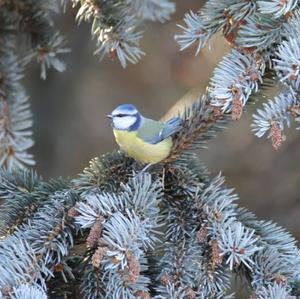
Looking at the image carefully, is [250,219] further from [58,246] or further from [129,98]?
[129,98]

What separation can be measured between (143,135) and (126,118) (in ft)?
0.26

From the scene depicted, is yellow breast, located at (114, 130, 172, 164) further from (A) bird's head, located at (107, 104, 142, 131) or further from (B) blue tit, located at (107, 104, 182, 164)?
(A) bird's head, located at (107, 104, 142, 131)

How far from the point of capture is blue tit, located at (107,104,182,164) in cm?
129

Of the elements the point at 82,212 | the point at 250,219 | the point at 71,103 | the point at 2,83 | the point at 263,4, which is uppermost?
the point at 71,103

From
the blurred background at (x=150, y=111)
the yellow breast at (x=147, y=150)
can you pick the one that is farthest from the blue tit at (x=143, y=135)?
the blurred background at (x=150, y=111)

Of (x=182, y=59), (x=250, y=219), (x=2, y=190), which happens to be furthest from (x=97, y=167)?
(x=182, y=59)

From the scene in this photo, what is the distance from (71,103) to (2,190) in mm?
2129

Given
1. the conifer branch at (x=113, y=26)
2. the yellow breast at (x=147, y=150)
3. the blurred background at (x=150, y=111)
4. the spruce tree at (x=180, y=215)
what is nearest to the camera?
the spruce tree at (x=180, y=215)

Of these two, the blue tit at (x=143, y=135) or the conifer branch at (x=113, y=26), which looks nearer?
the blue tit at (x=143, y=135)

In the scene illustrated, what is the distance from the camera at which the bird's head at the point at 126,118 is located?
58.2 inches

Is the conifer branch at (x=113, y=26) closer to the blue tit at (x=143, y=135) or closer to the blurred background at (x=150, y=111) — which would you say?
the blue tit at (x=143, y=135)

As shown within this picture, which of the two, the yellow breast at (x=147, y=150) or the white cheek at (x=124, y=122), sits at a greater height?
the white cheek at (x=124, y=122)

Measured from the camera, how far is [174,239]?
1174 millimetres

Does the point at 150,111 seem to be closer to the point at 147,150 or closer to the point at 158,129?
the point at 158,129
